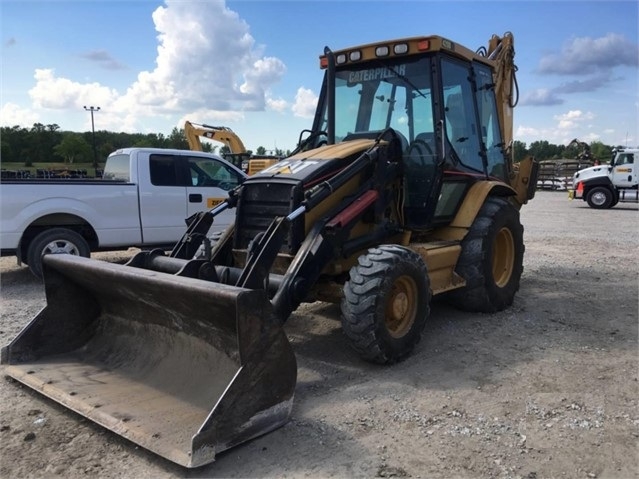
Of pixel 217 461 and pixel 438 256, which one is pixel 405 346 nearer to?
pixel 438 256

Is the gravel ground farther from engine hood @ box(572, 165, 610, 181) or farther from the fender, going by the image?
engine hood @ box(572, 165, 610, 181)

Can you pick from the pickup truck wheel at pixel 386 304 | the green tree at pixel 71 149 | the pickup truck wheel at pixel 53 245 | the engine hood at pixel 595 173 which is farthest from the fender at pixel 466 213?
the green tree at pixel 71 149

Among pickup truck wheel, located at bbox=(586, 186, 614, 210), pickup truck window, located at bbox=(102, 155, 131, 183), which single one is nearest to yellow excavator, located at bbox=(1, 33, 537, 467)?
pickup truck window, located at bbox=(102, 155, 131, 183)

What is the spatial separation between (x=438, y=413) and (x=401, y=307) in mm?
1105

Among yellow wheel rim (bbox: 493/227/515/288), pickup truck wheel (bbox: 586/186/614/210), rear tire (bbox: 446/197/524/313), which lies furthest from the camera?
pickup truck wheel (bbox: 586/186/614/210)

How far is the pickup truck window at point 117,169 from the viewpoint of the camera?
903cm

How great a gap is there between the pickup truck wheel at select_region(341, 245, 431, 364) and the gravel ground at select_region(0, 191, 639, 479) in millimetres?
220

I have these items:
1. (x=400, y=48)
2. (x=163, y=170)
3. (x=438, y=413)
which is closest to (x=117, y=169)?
(x=163, y=170)

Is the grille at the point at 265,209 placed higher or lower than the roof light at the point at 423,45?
lower

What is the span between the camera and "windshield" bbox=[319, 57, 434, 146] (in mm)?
5871

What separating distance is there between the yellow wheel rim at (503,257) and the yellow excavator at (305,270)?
0.02 metres

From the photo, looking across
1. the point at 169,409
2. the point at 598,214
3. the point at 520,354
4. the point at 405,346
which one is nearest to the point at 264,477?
the point at 169,409

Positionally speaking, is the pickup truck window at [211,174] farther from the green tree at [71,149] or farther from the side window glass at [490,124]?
the green tree at [71,149]

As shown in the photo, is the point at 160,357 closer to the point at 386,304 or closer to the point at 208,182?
the point at 386,304
